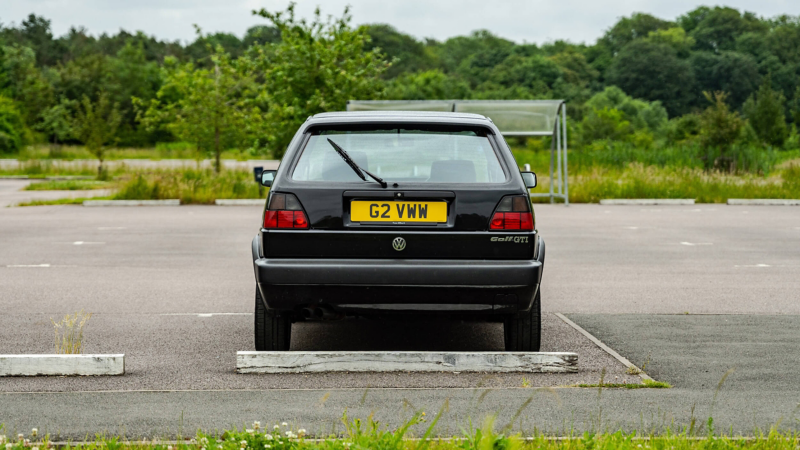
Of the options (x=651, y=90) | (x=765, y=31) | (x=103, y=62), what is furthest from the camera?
(x=765, y=31)

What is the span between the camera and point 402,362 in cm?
498

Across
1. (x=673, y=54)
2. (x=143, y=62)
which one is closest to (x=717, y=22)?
(x=673, y=54)

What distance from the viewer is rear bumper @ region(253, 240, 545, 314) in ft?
15.5

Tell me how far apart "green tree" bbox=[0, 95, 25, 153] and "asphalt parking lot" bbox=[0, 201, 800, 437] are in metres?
43.4

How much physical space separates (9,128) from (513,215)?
5455 cm

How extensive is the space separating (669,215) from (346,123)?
47.7ft

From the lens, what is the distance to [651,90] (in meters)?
106

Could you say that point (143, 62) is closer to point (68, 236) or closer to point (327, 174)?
point (68, 236)

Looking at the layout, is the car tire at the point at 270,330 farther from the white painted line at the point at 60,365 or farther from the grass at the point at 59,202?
the grass at the point at 59,202

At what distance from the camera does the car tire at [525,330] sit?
17.2 ft

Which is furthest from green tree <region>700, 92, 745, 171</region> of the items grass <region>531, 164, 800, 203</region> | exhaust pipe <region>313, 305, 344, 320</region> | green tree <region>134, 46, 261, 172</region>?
exhaust pipe <region>313, 305, 344, 320</region>

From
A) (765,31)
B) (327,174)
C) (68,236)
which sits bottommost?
(68,236)

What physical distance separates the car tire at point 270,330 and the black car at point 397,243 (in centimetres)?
Result: 35

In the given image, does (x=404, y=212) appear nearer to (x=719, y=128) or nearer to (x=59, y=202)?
(x=59, y=202)
